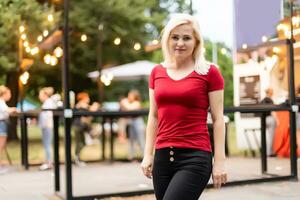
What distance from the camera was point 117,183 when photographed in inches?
352

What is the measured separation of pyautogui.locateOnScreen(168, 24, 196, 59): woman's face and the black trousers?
0.57 metres

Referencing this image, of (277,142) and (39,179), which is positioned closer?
(39,179)

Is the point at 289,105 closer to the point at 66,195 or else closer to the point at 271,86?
the point at 66,195

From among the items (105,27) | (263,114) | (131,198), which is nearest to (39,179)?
(131,198)

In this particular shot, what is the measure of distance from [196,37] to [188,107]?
43 cm

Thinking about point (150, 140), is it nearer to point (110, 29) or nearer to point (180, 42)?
point (180, 42)

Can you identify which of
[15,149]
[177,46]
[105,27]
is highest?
[105,27]

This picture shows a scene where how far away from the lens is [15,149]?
56.5ft

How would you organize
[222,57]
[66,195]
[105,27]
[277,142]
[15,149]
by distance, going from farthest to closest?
[222,57]
[105,27]
[15,149]
[277,142]
[66,195]

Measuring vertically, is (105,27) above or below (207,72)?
above

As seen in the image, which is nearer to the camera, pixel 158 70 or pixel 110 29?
pixel 158 70

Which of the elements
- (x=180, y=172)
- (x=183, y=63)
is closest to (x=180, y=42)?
(x=183, y=63)

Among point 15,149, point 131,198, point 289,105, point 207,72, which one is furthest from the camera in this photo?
point 15,149

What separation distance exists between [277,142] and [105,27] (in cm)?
1119
